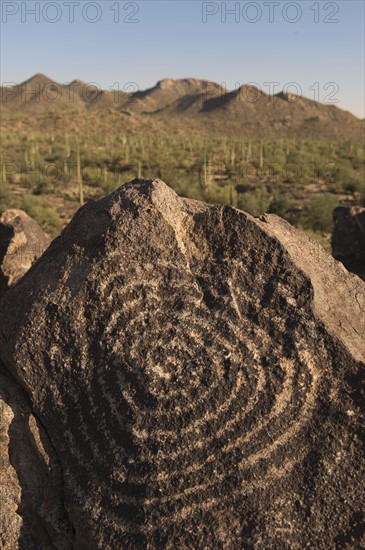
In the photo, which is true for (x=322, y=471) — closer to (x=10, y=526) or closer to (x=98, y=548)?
(x=98, y=548)

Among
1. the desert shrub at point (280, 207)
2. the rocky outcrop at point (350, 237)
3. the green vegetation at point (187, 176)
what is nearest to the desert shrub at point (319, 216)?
the green vegetation at point (187, 176)

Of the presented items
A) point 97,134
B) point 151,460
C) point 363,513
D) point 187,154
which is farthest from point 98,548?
point 97,134

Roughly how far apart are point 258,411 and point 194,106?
3666 inches

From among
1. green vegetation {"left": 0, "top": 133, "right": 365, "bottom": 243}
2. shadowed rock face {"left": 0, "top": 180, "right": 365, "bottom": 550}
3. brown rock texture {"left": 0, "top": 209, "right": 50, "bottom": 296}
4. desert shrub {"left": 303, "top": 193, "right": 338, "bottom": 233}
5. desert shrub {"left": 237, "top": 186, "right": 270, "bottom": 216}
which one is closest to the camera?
shadowed rock face {"left": 0, "top": 180, "right": 365, "bottom": 550}

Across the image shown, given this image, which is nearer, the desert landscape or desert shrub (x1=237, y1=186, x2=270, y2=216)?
the desert landscape

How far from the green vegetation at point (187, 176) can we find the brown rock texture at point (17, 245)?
807cm

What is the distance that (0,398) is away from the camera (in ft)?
12.4

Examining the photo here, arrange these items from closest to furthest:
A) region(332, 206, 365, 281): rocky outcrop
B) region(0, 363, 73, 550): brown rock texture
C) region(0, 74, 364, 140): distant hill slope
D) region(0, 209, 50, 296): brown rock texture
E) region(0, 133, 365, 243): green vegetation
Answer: region(0, 363, 73, 550): brown rock texture, region(0, 209, 50, 296): brown rock texture, region(332, 206, 365, 281): rocky outcrop, region(0, 133, 365, 243): green vegetation, region(0, 74, 364, 140): distant hill slope

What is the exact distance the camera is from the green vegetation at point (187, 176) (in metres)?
18.3

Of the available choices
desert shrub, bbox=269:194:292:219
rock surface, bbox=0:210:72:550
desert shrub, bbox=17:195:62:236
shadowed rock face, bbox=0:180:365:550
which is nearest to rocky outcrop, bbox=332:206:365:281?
shadowed rock face, bbox=0:180:365:550

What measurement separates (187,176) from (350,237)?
61.9 ft

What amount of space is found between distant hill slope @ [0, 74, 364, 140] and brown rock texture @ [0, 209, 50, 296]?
45.4 metres

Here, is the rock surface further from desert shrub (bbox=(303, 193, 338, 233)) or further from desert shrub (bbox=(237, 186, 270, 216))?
desert shrub (bbox=(237, 186, 270, 216))

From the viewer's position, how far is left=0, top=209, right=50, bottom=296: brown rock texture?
22.4ft
